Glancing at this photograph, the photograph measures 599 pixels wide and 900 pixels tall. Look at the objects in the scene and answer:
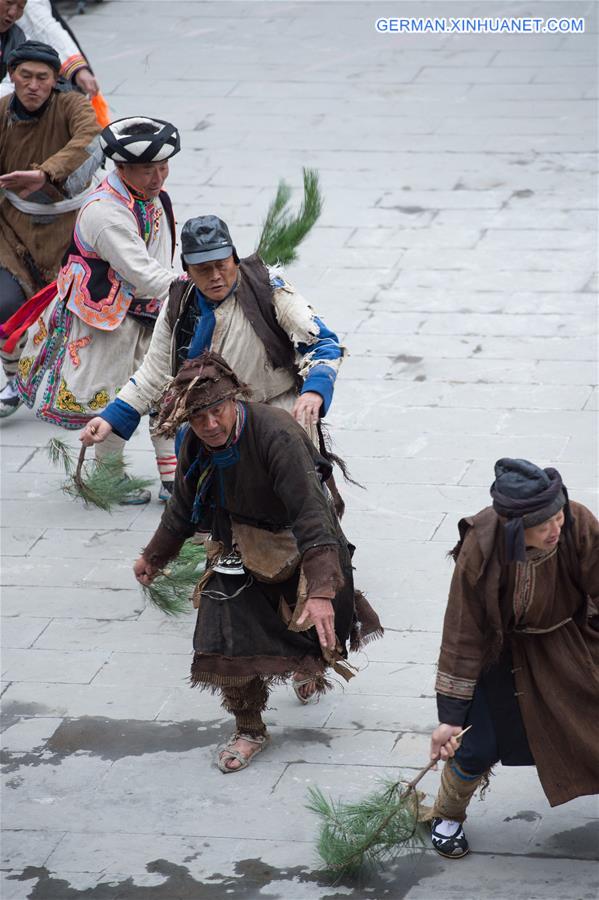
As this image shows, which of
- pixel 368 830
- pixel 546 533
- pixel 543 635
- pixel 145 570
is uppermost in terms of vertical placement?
pixel 546 533

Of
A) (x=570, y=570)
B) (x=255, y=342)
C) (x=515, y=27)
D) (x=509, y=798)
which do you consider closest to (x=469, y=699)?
(x=570, y=570)

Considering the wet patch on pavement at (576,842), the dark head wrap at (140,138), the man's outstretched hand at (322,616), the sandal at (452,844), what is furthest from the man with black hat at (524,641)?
the dark head wrap at (140,138)

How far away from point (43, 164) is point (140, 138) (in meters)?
1.17

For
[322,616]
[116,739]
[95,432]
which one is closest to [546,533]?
[322,616]

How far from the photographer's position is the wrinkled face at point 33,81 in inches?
261

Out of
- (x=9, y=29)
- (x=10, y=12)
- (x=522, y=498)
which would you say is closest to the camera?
(x=522, y=498)

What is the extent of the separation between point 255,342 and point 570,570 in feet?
5.23

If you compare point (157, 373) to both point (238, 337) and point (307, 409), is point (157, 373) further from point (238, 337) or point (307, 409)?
point (307, 409)

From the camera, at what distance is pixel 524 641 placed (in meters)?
3.96

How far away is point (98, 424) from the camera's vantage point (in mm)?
4895

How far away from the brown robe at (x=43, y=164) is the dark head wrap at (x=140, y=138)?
0.99m

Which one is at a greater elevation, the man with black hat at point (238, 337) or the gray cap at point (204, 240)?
the gray cap at point (204, 240)

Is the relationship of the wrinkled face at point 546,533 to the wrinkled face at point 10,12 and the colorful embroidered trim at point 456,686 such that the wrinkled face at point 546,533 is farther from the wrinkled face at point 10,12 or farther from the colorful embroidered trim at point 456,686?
the wrinkled face at point 10,12

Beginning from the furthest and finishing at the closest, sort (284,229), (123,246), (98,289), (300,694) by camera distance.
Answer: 1. (284,229)
2. (98,289)
3. (123,246)
4. (300,694)
